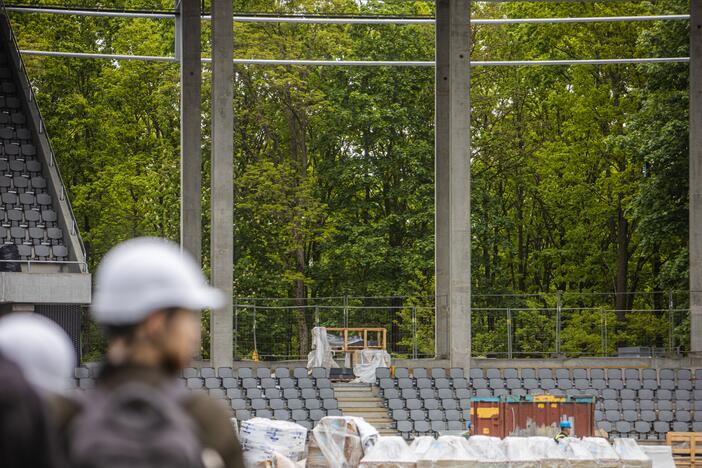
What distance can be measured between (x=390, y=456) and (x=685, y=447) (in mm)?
9980

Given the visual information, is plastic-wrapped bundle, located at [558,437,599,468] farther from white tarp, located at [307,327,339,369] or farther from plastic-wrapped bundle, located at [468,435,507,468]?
white tarp, located at [307,327,339,369]

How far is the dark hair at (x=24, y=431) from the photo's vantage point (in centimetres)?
206

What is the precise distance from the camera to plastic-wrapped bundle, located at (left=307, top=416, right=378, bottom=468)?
23922 millimetres

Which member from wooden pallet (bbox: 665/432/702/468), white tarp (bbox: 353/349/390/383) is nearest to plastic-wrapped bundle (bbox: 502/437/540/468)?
wooden pallet (bbox: 665/432/702/468)

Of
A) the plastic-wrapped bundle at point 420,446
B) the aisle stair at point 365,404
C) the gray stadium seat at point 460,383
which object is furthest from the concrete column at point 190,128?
the plastic-wrapped bundle at point 420,446

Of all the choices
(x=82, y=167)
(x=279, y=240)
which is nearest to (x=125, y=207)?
(x=82, y=167)

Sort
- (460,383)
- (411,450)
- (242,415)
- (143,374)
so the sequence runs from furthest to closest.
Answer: (460,383) < (242,415) < (411,450) < (143,374)

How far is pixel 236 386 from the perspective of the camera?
3058cm

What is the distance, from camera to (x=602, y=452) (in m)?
22.9

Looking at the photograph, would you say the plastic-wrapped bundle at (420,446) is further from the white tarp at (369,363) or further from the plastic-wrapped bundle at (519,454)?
the white tarp at (369,363)

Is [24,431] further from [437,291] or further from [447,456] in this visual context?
[437,291]

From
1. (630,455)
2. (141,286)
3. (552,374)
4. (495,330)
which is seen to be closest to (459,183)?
(552,374)

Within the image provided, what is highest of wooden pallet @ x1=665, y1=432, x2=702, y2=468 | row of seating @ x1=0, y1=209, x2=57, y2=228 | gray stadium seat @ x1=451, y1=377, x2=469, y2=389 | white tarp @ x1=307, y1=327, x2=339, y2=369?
row of seating @ x1=0, y1=209, x2=57, y2=228

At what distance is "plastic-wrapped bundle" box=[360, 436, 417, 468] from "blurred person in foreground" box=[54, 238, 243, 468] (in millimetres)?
20005
